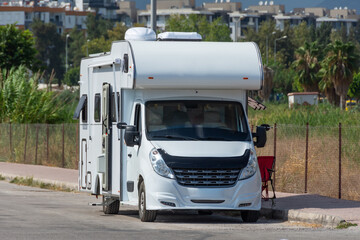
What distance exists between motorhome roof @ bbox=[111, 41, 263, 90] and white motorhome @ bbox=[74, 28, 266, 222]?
18 mm

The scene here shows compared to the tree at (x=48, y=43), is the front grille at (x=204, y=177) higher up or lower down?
higher up

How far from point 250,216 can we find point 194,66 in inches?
113

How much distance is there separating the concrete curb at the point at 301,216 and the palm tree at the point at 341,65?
61.0 metres

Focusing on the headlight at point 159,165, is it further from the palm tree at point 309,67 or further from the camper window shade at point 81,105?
the palm tree at point 309,67

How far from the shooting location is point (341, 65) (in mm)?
77625

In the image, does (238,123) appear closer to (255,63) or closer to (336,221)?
(255,63)

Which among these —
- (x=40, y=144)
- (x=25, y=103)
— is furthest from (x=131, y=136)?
(x=25, y=103)

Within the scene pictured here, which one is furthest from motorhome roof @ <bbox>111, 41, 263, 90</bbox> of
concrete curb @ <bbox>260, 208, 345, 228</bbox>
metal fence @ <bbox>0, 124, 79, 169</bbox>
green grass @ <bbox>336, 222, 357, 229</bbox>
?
metal fence @ <bbox>0, 124, 79, 169</bbox>

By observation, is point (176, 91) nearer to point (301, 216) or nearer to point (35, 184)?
point (301, 216)

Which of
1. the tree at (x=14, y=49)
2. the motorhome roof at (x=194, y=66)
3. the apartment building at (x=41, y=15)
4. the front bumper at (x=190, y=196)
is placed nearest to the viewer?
the front bumper at (x=190, y=196)

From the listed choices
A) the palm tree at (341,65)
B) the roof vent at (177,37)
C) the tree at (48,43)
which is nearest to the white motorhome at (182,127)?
the roof vent at (177,37)

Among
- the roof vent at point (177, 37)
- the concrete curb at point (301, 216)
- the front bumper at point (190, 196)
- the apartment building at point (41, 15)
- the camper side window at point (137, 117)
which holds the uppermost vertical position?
the roof vent at point (177, 37)

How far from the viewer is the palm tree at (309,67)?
293ft

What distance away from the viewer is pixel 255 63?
15711 millimetres
